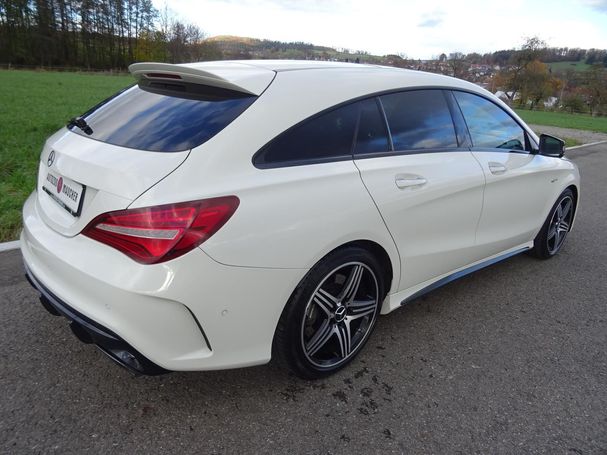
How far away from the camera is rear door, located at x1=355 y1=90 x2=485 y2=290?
2.48m

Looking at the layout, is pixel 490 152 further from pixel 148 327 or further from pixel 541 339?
pixel 148 327

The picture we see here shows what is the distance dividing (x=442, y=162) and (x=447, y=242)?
1.71 ft

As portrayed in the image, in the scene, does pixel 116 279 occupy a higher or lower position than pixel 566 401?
higher

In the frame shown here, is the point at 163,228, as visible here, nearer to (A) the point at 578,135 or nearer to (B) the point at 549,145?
(B) the point at 549,145

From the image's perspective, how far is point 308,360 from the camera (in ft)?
7.63

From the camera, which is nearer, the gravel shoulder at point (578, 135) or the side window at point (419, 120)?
the side window at point (419, 120)

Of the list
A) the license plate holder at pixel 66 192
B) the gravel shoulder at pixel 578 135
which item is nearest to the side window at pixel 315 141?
the license plate holder at pixel 66 192

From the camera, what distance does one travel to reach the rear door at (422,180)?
248 cm

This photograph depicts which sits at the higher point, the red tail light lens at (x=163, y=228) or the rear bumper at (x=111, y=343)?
the red tail light lens at (x=163, y=228)

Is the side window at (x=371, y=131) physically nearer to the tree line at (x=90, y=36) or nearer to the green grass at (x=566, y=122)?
the green grass at (x=566, y=122)

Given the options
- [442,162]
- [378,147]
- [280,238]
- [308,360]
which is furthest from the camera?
[442,162]

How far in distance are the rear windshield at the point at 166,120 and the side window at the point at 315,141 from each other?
0.75 feet

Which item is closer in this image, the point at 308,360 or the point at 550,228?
the point at 308,360

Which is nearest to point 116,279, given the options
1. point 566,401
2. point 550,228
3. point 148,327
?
point 148,327
